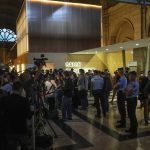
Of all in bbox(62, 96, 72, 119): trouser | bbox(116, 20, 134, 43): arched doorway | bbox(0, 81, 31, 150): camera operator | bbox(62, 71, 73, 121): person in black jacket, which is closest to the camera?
bbox(0, 81, 31, 150): camera operator

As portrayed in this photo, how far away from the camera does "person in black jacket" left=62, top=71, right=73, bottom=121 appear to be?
947 cm

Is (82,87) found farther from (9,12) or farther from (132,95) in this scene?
(9,12)

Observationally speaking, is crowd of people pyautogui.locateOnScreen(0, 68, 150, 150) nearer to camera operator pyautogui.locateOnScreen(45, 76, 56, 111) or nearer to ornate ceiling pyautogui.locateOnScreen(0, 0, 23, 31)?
camera operator pyautogui.locateOnScreen(45, 76, 56, 111)

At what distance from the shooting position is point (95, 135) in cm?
763

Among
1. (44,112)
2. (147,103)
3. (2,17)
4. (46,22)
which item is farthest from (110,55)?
(2,17)

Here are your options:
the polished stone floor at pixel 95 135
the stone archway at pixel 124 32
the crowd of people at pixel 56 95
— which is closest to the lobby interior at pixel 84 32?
the stone archway at pixel 124 32

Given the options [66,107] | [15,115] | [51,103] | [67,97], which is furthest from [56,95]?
[15,115]

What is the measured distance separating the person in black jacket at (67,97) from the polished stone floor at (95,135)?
33cm

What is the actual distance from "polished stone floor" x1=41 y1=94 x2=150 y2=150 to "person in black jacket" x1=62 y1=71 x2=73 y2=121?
33 centimetres

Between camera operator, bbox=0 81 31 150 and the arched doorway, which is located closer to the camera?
camera operator, bbox=0 81 31 150

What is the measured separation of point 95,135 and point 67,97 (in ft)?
7.74

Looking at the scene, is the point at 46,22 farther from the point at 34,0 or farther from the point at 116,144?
the point at 116,144

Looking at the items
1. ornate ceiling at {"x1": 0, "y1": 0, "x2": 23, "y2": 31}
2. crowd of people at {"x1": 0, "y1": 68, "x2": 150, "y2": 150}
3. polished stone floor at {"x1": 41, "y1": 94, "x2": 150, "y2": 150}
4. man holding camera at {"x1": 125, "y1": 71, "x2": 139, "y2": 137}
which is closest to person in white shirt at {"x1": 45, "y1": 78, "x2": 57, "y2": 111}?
crowd of people at {"x1": 0, "y1": 68, "x2": 150, "y2": 150}

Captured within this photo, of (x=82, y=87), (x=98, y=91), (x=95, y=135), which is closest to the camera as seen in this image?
(x=95, y=135)
